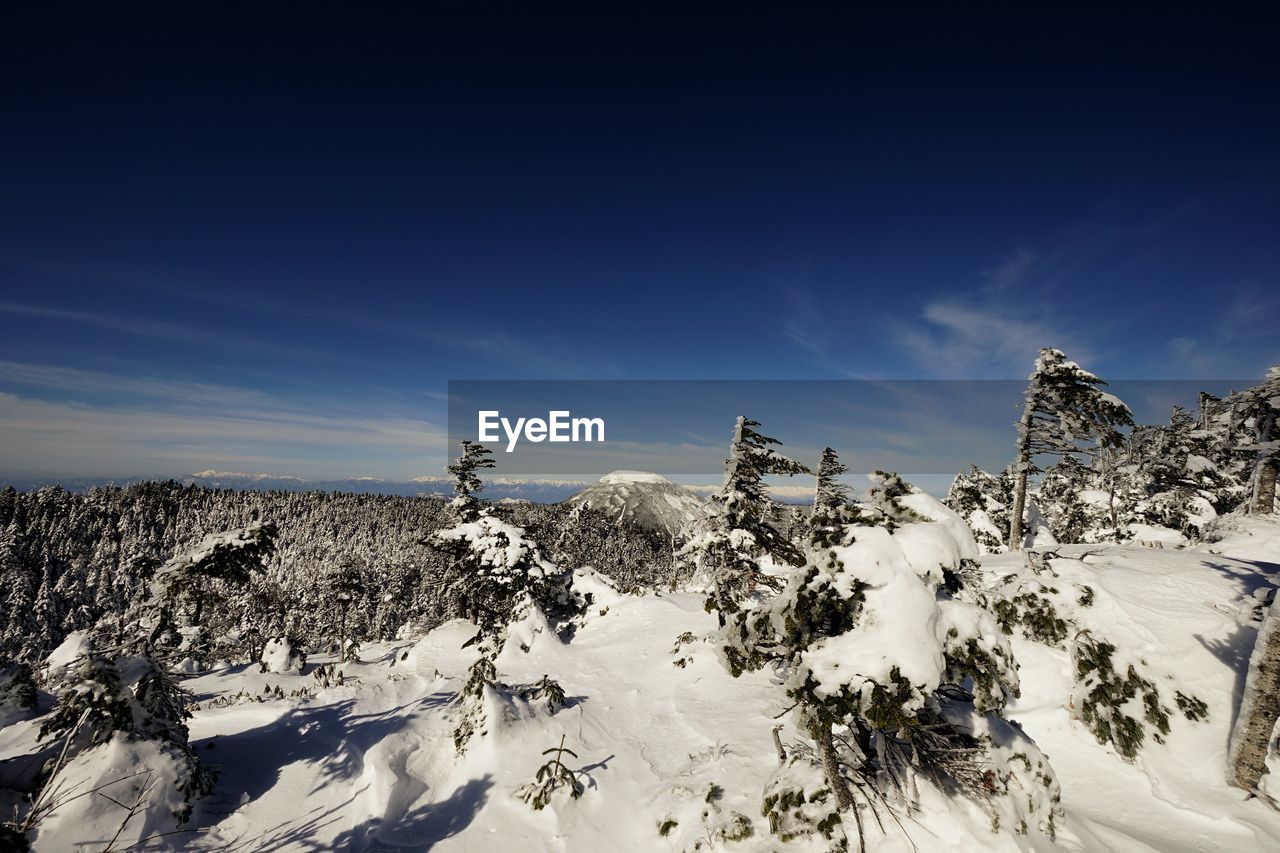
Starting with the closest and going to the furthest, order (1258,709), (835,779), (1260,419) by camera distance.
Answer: (835,779) → (1258,709) → (1260,419)

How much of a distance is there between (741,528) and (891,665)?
11.2 metres

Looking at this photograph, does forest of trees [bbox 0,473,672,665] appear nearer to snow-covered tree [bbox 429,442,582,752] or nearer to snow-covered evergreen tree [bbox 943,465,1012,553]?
snow-covered tree [bbox 429,442,582,752]

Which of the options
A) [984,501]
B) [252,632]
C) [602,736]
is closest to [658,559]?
[252,632]

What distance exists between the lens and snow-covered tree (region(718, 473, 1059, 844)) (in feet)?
23.2

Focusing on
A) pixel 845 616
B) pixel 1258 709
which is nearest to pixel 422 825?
pixel 845 616

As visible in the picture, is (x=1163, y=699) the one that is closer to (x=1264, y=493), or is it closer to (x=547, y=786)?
(x=547, y=786)

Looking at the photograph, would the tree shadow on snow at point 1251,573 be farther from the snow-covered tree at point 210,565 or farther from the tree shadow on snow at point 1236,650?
the snow-covered tree at point 210,565

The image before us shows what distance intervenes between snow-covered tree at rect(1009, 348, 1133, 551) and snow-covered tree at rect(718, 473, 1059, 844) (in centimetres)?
1550

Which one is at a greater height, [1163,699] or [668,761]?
[1163,699]

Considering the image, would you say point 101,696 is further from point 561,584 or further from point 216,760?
point 561,584

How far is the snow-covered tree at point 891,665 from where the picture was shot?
23.2ft

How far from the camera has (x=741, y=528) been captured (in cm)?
1819

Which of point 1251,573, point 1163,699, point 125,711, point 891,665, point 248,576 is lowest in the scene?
point 1163,699

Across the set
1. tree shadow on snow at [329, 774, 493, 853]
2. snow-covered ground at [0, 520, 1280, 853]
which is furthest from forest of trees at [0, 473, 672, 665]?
tree shadow on snow at [329, 774, 493, 853]
